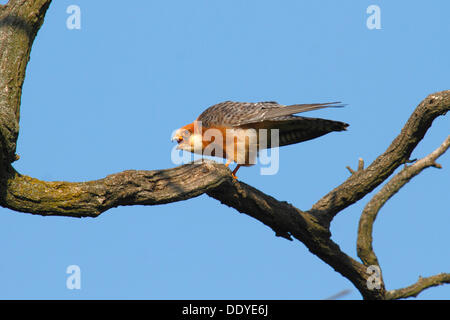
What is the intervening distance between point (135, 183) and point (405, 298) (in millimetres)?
3316

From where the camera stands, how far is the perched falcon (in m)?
5.94

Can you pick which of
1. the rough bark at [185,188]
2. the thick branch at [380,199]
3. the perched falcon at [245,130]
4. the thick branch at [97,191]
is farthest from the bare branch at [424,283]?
the thick branch at [97,191]

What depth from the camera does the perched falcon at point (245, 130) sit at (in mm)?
5938

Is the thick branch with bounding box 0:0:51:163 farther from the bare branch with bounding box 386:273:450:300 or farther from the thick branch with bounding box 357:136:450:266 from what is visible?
the bare branch with bounding box 386:273:450:300

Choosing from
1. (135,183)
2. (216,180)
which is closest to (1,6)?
(135,183)

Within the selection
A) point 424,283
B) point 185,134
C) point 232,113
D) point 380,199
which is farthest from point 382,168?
point 185,134

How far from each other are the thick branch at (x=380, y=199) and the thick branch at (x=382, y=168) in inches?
17.1

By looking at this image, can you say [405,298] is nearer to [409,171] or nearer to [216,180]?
[409,171]

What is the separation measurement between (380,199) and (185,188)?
2260 mm

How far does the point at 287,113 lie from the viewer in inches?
223

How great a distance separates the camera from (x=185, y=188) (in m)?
4.43

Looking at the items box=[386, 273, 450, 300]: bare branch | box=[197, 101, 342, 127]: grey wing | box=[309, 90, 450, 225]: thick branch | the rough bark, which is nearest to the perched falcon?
box=[197, 101, 342, 127]: grey wing

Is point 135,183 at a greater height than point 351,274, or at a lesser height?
greater

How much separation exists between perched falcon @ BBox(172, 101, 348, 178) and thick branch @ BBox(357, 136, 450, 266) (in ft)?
2.75
